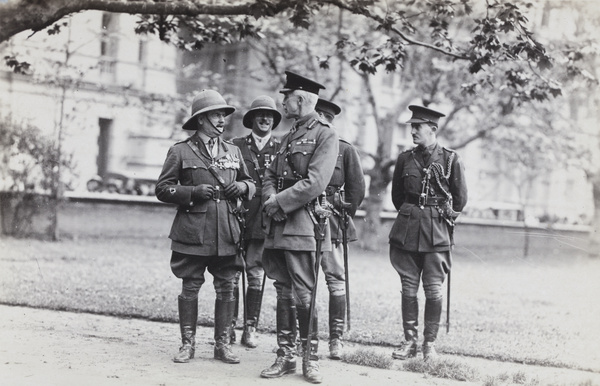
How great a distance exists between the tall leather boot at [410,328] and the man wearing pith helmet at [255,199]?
1445 millimetres

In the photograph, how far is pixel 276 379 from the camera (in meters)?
6.16

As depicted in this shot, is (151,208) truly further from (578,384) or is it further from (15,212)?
(578,384)

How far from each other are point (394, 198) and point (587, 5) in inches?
293

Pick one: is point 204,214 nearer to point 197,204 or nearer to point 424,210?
point 197,204

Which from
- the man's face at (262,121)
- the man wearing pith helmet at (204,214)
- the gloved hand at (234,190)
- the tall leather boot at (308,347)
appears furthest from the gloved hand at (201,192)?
the man's face at (262,121)

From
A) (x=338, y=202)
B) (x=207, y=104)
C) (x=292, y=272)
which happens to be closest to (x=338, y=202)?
(x=338, y=202)

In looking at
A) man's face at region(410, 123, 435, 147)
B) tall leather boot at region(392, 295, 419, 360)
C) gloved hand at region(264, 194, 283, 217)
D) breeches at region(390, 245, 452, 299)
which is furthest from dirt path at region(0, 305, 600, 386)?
man's face at region(410, 123, 435, 147)

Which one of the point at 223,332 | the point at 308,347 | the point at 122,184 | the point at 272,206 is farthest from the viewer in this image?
the point at 122,184

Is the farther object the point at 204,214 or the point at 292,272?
the point at 204,214

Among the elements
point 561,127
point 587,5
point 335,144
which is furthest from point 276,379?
point 561,127

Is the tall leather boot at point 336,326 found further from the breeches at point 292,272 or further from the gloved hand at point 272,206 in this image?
the gloved hand at point 272,206

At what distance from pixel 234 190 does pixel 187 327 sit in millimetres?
1264

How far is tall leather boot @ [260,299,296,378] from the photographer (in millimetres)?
6254

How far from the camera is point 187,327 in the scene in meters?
6.79
